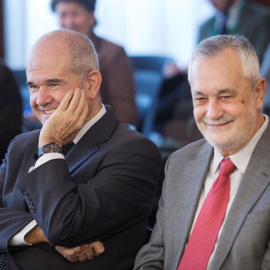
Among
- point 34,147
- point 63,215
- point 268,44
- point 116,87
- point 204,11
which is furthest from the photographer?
point 204,11

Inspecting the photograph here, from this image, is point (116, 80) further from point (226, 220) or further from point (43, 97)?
point (226, 220)

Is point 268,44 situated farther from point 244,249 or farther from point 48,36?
point 244,249

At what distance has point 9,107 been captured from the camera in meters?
3.01

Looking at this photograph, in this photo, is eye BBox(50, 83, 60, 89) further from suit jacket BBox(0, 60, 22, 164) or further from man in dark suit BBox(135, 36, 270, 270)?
suit jacket BBox(0, 60, 22, 164)

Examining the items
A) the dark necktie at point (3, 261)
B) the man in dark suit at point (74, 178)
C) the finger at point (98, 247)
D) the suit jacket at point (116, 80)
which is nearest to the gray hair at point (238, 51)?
the man in dark suit at point (74, 178)

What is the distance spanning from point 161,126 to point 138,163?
10.9 feet

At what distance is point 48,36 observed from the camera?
84.7 inches

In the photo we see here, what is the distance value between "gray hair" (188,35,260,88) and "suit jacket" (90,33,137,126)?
4.43 ft

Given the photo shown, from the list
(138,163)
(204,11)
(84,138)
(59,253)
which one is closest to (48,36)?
(84,138)

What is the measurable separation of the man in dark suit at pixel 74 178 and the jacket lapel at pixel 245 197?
1.30 ft

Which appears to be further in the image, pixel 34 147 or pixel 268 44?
pixel 268 44

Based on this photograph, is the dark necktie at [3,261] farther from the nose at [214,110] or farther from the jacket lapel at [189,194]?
the nose at [214,110]

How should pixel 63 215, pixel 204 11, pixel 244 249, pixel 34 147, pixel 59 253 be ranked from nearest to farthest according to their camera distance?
1. pixel 244 249
2. pixel 63 215
3. pixel 59 253
4. pixel 34 147
5. pixel 204 11

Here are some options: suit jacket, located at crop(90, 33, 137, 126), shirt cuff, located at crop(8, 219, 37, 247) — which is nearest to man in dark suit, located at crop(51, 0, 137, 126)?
suit jacket, located at crop(90, 33, 137, 126)
